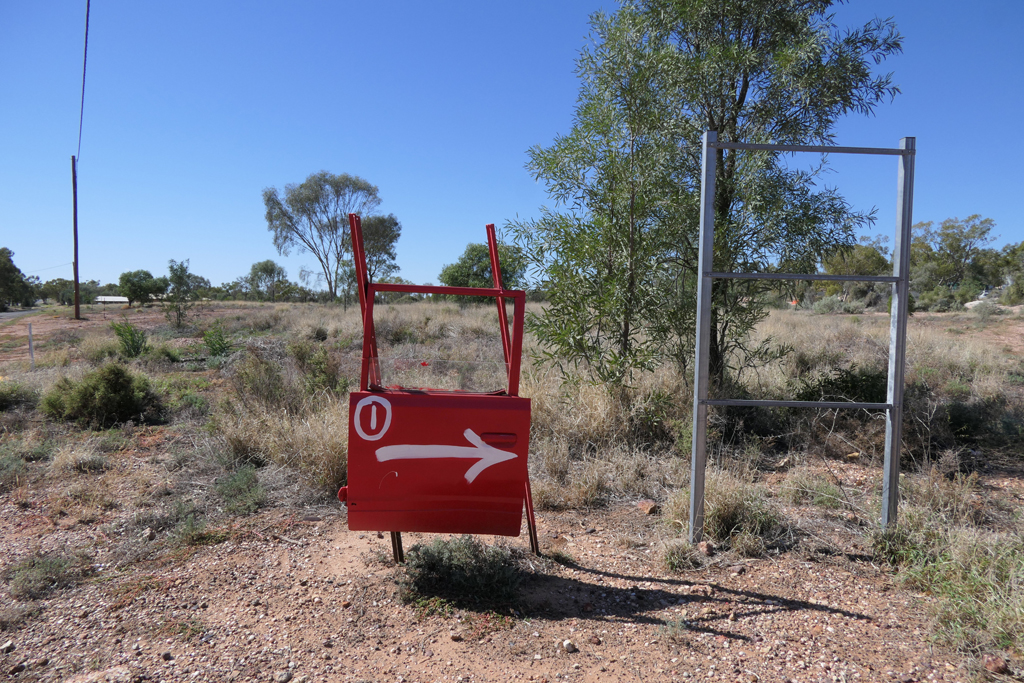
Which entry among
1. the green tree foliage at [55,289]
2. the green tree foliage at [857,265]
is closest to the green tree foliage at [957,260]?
the green tree foliage at [857,265]

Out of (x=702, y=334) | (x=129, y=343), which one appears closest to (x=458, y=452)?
(x=702, y=334)

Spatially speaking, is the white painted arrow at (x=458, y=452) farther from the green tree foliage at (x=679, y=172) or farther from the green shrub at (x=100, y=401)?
the green shrub at (x=100, y=401)

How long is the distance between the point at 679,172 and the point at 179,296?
71.3 feet

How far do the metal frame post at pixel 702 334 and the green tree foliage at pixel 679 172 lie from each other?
2188 millimetres

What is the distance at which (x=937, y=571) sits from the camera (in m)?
3.51

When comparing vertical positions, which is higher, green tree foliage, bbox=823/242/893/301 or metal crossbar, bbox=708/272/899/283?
green tree foliage, bbox=823/242/893/301

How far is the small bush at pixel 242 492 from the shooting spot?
4930 mm


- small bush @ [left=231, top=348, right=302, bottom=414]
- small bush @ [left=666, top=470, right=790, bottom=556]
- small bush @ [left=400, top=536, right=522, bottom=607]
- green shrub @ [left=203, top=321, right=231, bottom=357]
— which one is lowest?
small bush @ [left=400, top=536, right=522, bottom=607]

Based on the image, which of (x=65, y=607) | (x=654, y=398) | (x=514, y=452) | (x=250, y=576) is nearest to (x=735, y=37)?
(x=654, y=398)

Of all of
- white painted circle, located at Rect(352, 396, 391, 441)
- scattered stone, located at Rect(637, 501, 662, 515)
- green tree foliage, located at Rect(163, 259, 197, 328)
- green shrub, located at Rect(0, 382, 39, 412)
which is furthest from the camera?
green tree foliage, located at Rect(163, 259, 197, 328)

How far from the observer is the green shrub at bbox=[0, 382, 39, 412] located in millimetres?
8336

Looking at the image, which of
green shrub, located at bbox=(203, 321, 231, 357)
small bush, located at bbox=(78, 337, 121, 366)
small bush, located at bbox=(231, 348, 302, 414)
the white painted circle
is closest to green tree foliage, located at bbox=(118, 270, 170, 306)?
small bush, located at bbox=(78, 337, 121, 366)

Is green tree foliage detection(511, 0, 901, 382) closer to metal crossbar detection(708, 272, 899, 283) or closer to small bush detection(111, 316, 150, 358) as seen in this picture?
metal crossbar detection(708, 272, 899, 283)

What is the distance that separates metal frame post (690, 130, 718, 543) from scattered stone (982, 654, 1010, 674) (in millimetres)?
1678
